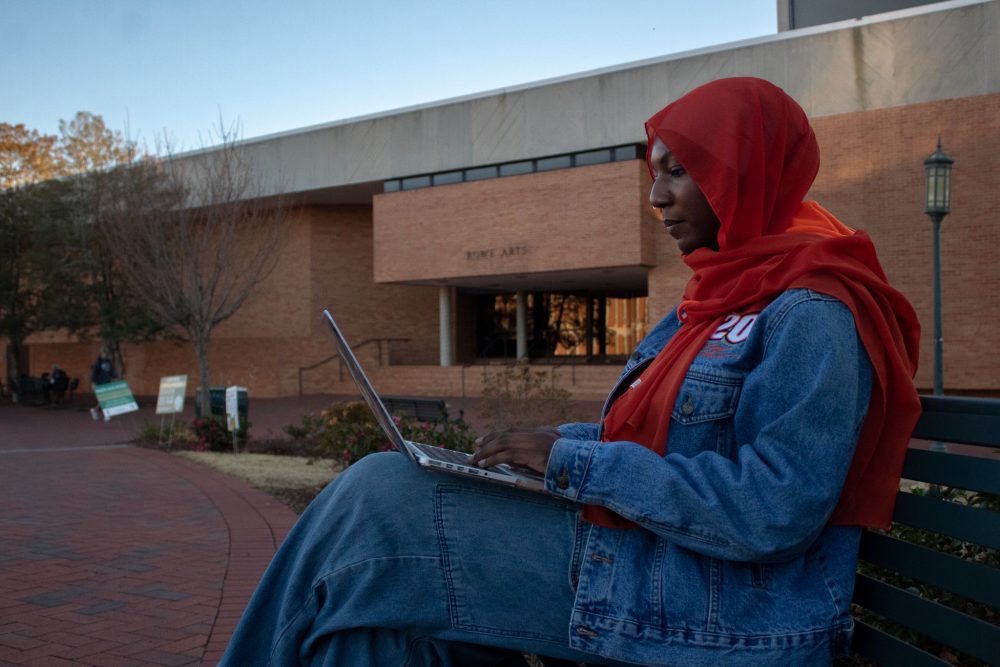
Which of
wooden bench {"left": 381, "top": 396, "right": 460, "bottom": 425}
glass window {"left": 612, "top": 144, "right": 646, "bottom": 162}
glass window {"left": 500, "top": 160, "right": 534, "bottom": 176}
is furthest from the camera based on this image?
glass window {"left": 500, "top": 160, "right": 534, "bottom": 176}

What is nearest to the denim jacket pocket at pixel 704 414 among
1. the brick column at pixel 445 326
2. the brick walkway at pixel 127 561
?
the brick walkway at pixel 127 561

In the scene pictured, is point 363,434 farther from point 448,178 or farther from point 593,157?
point 448,178

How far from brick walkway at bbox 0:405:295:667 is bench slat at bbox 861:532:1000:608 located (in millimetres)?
2520

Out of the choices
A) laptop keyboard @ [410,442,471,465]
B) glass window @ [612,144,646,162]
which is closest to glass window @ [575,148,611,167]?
glass window @ [612,144,646,162]

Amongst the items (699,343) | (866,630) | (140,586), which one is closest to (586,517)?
(699,343)

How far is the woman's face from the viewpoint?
1854 millimetres

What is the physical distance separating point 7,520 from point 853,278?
21.2ft

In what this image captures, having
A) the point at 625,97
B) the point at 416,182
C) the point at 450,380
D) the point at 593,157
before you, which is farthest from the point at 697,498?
the point at 416,182

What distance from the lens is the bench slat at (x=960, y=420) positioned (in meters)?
1.39

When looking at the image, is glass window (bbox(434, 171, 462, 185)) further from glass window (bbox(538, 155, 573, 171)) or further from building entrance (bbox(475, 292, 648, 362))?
building entrance (bbox(475, 292, 648, 362))

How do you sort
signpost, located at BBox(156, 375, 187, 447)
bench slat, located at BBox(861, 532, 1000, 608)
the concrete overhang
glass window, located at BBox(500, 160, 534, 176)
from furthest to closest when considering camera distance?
1. glass window, located at BBox(500, 160, 534, 176)
2. the concrete overhang
3. signpost, located at BBox(156, 375, 187, 447)
4. bench slat, located at BBox(861, 532, 1000, 608)

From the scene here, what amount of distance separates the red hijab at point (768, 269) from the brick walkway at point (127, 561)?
95.3 inches

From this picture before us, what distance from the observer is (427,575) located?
64.4 inches

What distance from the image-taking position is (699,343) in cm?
168
